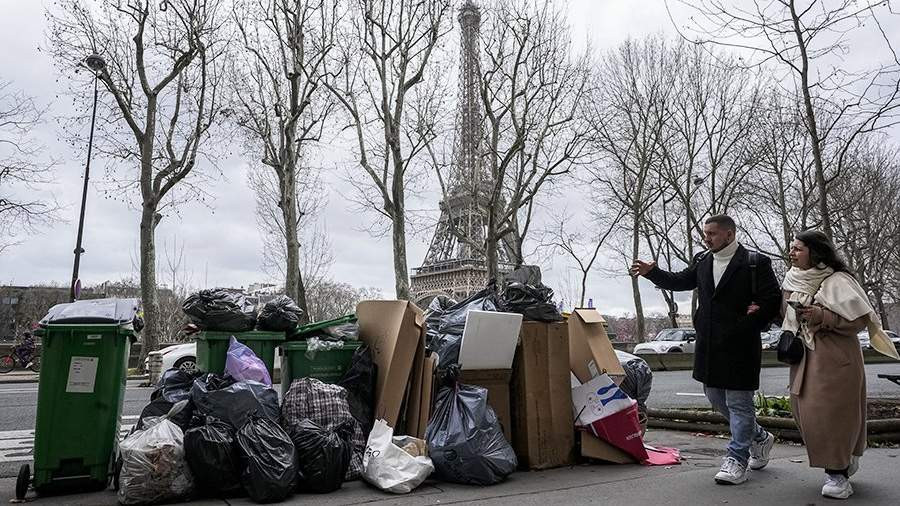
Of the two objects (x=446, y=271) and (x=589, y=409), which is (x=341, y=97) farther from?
(x=446, y=271)

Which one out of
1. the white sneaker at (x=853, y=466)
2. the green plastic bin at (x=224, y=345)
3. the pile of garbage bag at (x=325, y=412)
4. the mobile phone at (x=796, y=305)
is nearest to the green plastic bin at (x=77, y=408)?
the green plastic bin at (x=224, y=345)

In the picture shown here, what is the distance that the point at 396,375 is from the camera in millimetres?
4781

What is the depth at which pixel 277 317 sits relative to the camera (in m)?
5.14

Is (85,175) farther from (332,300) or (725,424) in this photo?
(332,300)

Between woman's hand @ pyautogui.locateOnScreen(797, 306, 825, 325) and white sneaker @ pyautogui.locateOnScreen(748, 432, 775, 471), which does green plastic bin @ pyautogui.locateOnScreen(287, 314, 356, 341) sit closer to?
white sneaker @ pyautogui.locateOnScreen(748, 432, 775, 471)

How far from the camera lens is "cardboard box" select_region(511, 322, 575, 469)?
479 centimetres

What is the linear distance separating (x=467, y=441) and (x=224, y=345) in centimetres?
203

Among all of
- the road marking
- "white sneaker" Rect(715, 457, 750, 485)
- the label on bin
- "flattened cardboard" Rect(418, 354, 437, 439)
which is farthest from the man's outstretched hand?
the road marking

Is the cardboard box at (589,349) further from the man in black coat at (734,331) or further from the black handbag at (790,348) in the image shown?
the black handbag at (790,348)

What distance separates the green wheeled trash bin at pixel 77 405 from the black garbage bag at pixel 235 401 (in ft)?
1.79

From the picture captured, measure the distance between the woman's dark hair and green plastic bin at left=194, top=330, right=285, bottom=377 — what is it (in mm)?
3838

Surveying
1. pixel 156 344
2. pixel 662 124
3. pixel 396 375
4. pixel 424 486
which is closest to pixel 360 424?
pixel 396 375

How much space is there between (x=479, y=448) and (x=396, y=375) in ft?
2.81

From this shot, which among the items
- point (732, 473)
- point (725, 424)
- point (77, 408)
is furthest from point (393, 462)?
point (725, 424)
